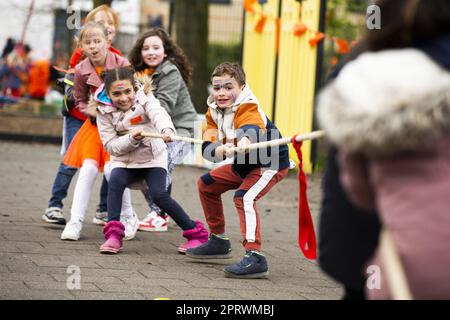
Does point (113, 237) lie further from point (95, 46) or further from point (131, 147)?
point (95, 46)

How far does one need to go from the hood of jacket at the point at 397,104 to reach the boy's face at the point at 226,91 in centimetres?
346

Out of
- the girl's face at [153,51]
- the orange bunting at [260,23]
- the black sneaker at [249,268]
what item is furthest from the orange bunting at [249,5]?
the black sneaker at [249,268]

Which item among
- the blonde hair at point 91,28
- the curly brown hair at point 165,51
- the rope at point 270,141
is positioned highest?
the blonde hair at point 91,28

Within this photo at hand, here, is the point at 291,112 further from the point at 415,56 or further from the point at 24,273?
the point at 415,56

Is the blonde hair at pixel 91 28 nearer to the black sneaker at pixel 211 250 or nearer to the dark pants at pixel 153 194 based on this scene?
the dark pants at pixel 153 194

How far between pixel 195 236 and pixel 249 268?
0.94 m

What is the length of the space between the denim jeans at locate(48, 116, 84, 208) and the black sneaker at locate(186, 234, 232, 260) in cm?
188

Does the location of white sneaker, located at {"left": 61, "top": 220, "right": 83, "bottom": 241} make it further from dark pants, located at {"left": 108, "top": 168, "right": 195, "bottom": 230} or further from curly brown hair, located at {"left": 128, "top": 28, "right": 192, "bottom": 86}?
curly brown hair, located at {"left": 128, "top": 28, "right": 192, "bottom": 86}

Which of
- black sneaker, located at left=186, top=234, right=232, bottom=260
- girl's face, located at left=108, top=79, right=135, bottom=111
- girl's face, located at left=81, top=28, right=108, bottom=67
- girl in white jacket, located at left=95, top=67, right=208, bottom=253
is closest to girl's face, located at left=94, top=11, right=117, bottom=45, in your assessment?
girl's face, located at left=81, top=28, right=108, bottom=67

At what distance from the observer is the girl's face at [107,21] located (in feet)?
27.5

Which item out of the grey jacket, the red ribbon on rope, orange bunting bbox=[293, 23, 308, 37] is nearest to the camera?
the red ribbon on rope

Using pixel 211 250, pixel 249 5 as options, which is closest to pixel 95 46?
pixel 211 250

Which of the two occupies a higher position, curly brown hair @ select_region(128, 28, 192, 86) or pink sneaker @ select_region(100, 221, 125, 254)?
curly brown hair @ select_region(128, 28, 192, 86)

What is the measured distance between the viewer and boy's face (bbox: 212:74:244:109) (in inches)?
253
